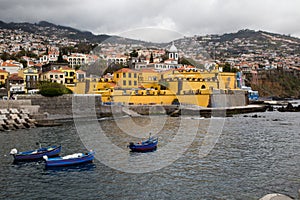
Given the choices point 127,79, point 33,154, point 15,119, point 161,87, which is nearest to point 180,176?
point 33,154

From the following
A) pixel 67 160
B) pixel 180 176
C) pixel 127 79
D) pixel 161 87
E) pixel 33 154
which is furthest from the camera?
pixel 127 79

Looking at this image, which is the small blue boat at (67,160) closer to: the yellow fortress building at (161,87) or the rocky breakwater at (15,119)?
the rocky breakwater at (15,119)

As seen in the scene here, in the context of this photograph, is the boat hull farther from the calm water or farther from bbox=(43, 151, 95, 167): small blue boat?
the calm water

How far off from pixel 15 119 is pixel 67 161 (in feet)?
43.5

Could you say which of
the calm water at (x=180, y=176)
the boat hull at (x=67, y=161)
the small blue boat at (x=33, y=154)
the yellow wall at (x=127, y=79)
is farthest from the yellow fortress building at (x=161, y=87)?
the boat hull at (x=67, y=161)

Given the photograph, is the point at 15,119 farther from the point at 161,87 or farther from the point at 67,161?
the point at 161,87

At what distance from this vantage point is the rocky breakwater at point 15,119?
79.2 feet

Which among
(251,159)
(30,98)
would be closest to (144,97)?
(30,98)

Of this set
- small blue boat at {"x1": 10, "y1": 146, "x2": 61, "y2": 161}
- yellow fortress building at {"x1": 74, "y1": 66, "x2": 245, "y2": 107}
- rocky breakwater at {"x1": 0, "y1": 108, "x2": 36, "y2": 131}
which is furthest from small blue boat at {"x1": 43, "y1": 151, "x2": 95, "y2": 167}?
yellow fortress building at {"x1": 74, "y1": 66, "x2": 245, "y2": 107}

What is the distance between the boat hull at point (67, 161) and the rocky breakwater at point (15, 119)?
11817 millimetres

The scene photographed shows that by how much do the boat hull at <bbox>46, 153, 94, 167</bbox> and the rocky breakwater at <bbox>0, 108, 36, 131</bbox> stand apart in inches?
465

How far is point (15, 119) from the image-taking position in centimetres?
2519

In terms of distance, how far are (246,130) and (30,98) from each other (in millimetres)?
18750

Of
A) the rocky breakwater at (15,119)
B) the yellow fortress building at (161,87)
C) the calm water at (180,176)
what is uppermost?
the yellow fortress building at (161,87)
